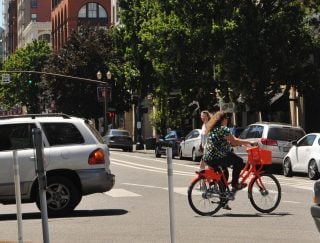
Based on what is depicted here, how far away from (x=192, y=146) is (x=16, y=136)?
74.3ft

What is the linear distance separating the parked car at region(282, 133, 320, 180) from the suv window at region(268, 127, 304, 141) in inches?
56.2

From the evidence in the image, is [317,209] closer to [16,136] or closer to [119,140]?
[16,136]

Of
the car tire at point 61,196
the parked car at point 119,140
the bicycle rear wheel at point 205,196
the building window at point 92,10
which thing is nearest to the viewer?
the bicycle rear wheel at point 205,196

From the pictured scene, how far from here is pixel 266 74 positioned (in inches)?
1383

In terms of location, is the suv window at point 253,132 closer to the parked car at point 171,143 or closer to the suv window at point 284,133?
the suv window at point 284,133

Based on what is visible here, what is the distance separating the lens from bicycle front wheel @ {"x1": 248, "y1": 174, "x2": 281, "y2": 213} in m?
14.0

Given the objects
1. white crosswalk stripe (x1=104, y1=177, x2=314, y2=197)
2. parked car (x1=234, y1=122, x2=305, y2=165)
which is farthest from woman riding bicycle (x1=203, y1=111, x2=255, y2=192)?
parked car (x1=234, y1=122, x2=305, y2=165)

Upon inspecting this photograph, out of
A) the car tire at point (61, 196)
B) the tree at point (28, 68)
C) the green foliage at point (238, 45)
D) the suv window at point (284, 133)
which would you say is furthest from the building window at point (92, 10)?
the car tire at point (61, 196)

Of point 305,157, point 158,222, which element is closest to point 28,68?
point 305,157

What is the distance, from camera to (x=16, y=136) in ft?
46.1

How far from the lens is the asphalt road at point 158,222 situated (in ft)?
36.9

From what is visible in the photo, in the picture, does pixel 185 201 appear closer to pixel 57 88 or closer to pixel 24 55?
pixel 57 88

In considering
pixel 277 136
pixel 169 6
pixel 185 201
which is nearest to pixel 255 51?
pixel 169 6

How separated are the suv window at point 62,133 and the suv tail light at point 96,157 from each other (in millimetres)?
317
